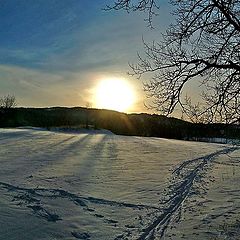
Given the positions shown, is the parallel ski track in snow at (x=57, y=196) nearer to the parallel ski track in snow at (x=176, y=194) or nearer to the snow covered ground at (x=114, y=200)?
the snow covered ground at (x=114, y=200)

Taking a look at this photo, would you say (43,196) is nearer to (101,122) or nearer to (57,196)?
(57,196)

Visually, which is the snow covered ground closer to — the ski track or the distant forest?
the ski track

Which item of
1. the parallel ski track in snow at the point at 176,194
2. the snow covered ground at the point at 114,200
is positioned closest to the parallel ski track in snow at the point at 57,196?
the snow covered ground at the point at 114,200

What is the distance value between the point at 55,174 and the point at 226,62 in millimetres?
7597

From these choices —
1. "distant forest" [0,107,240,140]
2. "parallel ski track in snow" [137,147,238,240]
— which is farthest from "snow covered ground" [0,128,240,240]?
"distant forest" [0,107,240,140]

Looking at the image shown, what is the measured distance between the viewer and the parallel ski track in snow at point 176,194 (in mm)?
7645

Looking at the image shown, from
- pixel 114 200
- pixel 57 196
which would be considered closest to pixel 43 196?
pixel 57 196

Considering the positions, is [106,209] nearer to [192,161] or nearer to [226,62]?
[226,62]

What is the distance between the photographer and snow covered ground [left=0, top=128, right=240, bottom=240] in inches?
303

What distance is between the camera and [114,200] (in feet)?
34.2

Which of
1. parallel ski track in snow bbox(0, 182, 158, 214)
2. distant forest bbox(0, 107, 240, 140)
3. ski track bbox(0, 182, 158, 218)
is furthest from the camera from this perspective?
distant forest bbox(0, 107, 240, 140)

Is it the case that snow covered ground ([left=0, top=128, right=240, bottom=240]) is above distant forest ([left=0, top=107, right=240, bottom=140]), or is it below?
below

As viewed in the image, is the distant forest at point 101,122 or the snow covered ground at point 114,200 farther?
the distant forest at point 101,122

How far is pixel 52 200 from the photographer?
9.98 meters
